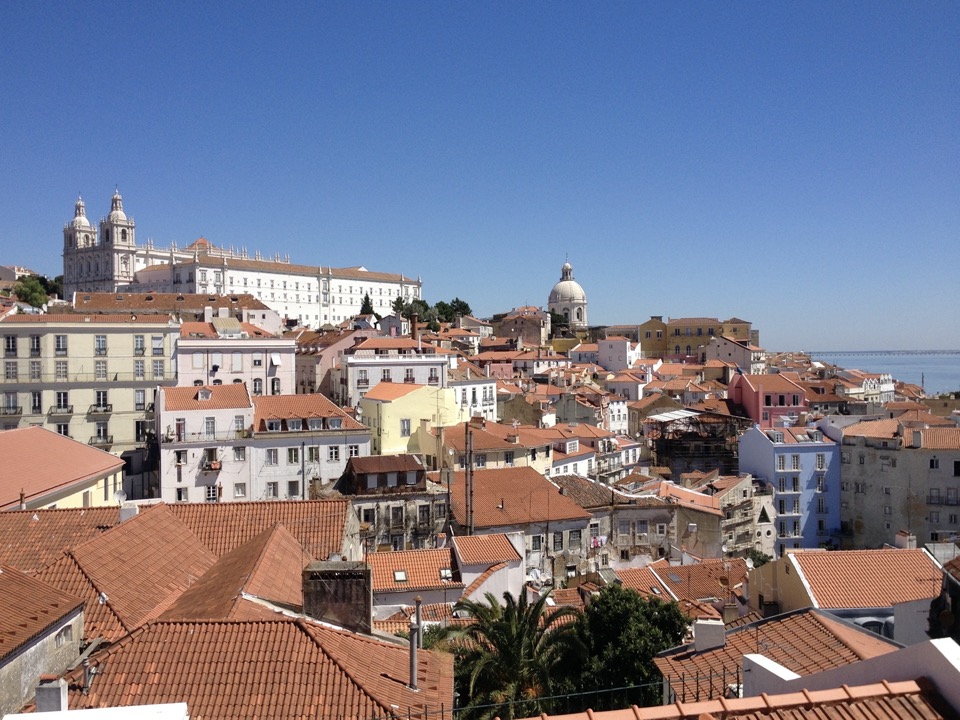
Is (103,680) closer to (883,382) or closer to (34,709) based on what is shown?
(34,709)

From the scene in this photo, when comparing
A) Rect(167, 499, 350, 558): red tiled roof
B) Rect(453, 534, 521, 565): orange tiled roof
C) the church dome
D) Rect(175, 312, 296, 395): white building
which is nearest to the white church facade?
the church dome

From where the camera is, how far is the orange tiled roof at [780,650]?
30.8ft

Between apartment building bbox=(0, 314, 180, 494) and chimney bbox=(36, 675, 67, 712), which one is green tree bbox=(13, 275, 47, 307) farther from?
chimney bbox=(36, 675, 67, 712)

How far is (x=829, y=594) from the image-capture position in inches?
572

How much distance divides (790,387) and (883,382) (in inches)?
1155

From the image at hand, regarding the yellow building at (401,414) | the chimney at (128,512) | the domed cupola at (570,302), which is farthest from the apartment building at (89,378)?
the domed cupola at (570,302)

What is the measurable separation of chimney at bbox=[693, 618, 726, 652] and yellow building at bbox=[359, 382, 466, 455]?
27.1 meters

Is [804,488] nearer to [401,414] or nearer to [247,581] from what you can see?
[401,414]

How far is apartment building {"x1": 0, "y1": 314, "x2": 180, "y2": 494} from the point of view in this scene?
114 feet

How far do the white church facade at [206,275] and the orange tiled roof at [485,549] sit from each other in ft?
292

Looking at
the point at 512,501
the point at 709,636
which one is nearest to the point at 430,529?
the point at 512,501

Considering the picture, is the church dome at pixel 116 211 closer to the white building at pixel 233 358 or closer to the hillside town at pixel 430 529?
the hillside town at pixel 430 529

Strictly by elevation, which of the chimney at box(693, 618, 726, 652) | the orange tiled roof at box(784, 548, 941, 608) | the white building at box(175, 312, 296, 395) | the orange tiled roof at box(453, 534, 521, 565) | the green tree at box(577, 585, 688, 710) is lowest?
the orange tiled roof at box(453, 534, 521, 565)

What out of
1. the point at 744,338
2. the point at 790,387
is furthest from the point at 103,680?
the point at 744,338
